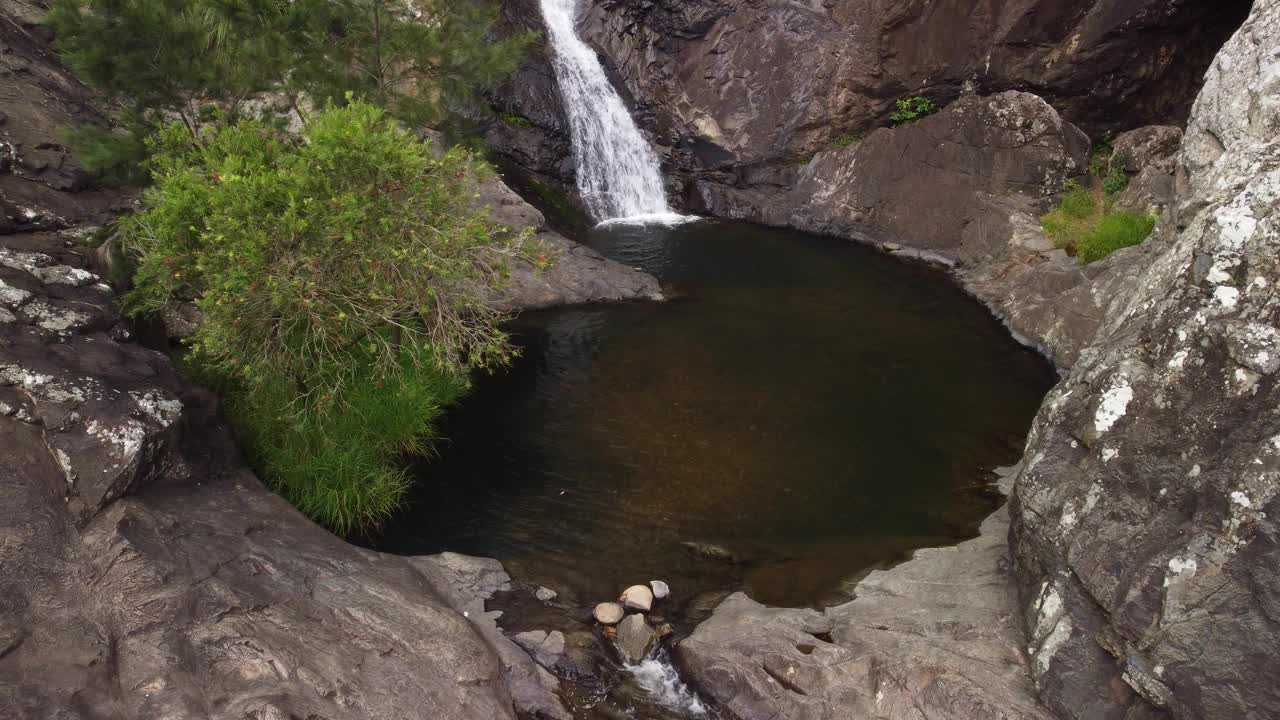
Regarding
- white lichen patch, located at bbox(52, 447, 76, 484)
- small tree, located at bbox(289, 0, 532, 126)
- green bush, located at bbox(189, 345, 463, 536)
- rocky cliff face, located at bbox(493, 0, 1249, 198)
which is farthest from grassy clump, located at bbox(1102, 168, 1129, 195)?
white lichen patch, located at bbox(52, 447, 76, 484)

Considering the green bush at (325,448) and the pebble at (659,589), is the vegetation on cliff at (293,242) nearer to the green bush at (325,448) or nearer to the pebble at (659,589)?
the green bush at (325,448)

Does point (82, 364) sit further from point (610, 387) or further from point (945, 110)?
point (945, 110)

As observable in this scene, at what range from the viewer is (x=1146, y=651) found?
7.43m

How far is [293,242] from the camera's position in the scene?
409 inches

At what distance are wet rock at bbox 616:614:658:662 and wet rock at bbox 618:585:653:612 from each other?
422mm

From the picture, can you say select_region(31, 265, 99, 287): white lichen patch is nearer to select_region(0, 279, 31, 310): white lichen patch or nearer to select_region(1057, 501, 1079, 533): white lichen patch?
select_region(0, 279, 31, 310): white lichen patch

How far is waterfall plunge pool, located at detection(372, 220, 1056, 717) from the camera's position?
37.1ft

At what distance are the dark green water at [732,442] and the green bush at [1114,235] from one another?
9.33 ft

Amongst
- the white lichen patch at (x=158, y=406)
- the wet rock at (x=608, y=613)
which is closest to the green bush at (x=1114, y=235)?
the wet rock at (x=608, y=613)

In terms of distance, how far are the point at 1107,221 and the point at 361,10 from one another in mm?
18073

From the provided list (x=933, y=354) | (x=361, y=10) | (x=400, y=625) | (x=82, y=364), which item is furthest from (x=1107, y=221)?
(x=82, y=364)

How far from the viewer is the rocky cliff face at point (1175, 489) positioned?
7051 mm

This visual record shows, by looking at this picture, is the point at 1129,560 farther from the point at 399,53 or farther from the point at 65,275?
the point at 399,53

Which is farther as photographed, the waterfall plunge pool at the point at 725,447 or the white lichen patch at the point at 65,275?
the waterfall plunge pool at the point at 725,447
